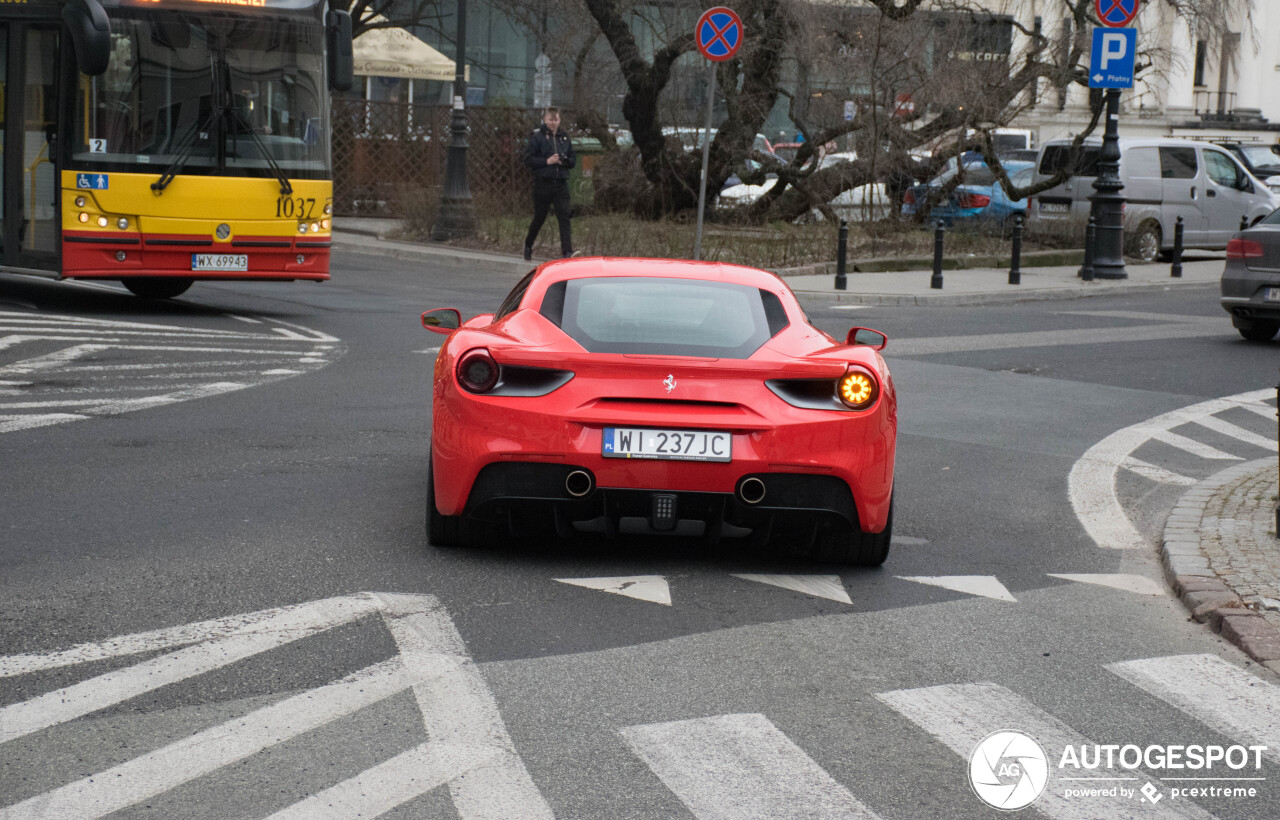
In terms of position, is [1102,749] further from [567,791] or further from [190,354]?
[190,354]

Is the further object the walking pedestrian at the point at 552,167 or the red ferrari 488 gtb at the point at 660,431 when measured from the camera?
the walking pedestrian at the point at 552,167

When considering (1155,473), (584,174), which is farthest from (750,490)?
(584,174)

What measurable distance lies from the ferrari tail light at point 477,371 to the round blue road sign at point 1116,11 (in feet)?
63.3

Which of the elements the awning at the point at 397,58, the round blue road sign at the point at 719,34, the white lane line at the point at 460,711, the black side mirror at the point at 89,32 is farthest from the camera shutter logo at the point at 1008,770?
the awning at the point at 397,58

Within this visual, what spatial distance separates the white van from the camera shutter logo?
24021 mm

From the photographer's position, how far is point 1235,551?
270 inches

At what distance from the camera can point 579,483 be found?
592 centimetres

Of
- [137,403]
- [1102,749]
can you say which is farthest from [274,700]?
[137,403]

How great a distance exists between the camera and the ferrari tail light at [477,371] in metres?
6.02

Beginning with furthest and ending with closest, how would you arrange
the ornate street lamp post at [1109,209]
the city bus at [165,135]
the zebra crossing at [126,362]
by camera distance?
the ornate street lamp post at [1109,209] < the city bus at [165,135] < the zebra crossing at [126,362]

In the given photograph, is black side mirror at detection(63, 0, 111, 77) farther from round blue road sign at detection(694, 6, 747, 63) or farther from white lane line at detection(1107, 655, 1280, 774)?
white lane line at detection(1107, 655, 1280, 774)

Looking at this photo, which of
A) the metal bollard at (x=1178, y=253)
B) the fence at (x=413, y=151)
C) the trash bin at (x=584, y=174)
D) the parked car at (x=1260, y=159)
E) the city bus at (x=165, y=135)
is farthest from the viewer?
the parked car at (x=1260, y=159)

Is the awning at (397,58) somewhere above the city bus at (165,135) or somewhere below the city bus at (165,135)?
above

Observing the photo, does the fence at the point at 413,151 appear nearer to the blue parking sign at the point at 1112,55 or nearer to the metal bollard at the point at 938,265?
the metal bollard at the point at 938,265
